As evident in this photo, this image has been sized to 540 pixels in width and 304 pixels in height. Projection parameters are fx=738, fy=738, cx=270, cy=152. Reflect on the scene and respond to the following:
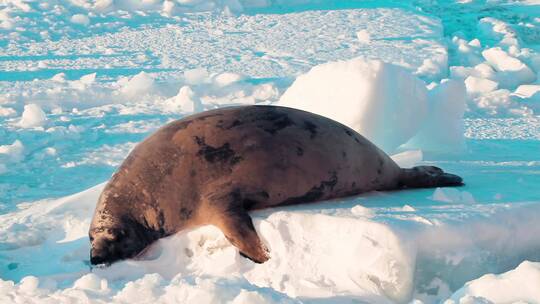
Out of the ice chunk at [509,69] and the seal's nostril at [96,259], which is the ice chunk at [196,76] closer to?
the ice chunk at [509,69]

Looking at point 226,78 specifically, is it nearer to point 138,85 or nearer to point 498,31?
point 138,85

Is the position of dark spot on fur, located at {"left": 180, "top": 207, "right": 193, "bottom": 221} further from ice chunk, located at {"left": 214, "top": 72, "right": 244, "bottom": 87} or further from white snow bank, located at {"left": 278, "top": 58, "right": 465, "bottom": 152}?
ice chunk, located at {"left": 214, "top": 72, "right": 244, "bottom": 87}

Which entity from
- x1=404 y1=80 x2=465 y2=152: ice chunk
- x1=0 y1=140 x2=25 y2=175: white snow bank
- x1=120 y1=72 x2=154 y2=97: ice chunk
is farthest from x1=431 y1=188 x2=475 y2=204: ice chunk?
x1=120 y1=72 x2=154 y2=97: ice chunk

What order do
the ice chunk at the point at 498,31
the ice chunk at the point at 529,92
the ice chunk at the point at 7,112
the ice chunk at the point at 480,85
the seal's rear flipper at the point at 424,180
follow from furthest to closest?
1. the ice chunk at the point at 498,31
2. the ice chunk at the point at 480,85
3. the ice chunk at the point at 529,92
4. the ice chunk at the point at 7,112
5. the seal's rear flipper at the point at 424,180

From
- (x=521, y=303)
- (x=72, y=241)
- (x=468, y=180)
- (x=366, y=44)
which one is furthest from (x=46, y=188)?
(x=366, y=44)

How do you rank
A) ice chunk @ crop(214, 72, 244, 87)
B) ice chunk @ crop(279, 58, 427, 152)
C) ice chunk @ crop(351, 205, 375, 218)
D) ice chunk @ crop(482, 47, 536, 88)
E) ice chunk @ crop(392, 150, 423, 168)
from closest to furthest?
1. ice chunk @ crop(351, 205, 375, 218)
2. ice chunk @ crop(392, 150, 423, 168)
3. ice chunk @ crop(279, 58, 427, 152)
4. ice chunk @ crop(214, 72, 244, 87)
5. ice chunk @ crop(482, 47, 536, 88)

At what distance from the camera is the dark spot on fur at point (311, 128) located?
255cm

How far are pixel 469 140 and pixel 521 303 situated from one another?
2.25 meters

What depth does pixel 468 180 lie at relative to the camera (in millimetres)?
2818

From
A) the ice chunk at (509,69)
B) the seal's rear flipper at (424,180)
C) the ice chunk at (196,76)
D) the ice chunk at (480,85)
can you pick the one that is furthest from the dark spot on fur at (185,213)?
the ice chunk at (509,69)

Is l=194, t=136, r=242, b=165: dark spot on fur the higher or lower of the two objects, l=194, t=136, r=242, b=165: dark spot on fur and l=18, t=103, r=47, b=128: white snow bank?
the higher

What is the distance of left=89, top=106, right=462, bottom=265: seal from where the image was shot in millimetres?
2402

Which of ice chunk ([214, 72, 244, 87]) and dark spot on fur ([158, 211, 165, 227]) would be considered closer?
dark spot on fur ([158, 211, 165, 227])

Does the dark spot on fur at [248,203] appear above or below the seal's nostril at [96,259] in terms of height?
above
